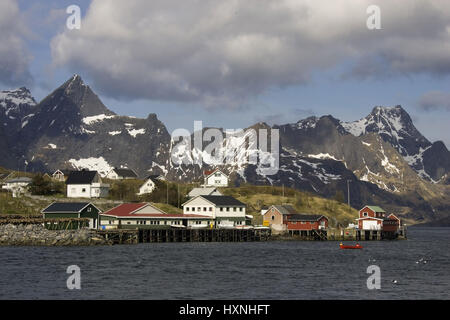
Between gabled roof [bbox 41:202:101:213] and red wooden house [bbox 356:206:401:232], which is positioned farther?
red wooden house [bbox 356:206:401:232]

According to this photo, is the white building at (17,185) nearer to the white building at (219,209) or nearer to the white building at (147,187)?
the white building at (147,187)

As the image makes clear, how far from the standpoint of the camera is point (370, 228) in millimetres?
145125

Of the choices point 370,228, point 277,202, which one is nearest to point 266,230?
point 370,228

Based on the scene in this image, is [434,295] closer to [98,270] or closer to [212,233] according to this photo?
[98,270]

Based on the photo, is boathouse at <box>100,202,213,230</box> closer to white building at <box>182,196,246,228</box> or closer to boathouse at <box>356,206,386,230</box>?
white building at <box>182,196,246,228</box>

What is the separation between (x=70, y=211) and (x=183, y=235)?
2048 centimetres

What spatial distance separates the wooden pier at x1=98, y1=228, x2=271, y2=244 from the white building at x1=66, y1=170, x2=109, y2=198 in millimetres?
41309

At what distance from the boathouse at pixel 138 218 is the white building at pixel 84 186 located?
35.0 m

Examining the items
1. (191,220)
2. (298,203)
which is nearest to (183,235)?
(191,220)

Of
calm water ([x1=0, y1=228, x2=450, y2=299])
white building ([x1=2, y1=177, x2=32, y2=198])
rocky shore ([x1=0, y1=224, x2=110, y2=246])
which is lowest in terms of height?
calm water ([x1=0, y1=228, x2=450, y2=299])

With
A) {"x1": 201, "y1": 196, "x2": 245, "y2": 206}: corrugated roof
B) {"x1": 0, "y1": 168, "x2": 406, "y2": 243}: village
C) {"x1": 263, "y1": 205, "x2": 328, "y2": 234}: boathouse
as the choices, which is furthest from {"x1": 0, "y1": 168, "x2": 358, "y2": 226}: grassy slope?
{"x1": 201, "y1": 196, "x2": 245, "y2": 206}: corrugated roof

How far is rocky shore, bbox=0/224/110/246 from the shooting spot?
101 m

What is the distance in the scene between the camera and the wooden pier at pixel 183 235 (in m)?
108
